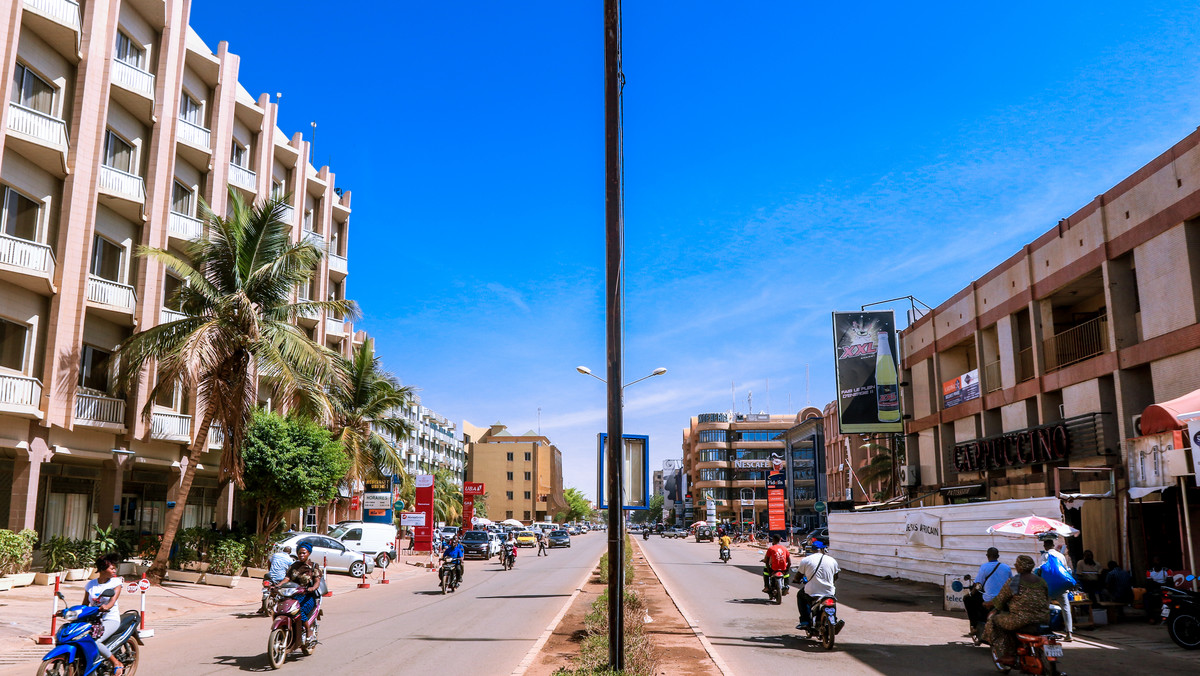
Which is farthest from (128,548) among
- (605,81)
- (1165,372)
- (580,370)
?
(1165,372)

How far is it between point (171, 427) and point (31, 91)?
11.2 metres

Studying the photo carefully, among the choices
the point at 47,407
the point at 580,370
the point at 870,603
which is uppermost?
the point at 580,370

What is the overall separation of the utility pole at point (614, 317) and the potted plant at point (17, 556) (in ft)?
55.8

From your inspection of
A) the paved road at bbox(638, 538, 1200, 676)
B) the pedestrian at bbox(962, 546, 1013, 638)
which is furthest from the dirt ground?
the pedestrian at bbox(962, 546, 1013, 638)

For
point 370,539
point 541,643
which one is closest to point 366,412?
point 370,539

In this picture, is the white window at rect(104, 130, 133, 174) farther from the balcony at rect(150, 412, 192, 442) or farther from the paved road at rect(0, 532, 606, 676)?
the paved road at rect(0, 532, 606, 676)

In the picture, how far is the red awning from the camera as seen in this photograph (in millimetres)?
13422

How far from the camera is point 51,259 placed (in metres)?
22.8

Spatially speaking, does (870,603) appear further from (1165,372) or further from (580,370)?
(580,370)

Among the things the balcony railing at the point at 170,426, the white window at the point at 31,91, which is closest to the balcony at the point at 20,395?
the balcony railing at the point at 170,426

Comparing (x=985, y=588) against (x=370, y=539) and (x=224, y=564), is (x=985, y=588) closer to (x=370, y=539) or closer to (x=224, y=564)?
(x=224, y=564)

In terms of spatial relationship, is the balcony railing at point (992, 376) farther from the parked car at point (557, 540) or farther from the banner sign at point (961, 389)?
the parked car at point (557, 540)

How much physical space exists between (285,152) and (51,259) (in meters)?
17.0

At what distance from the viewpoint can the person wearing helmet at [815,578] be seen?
1315 cm
